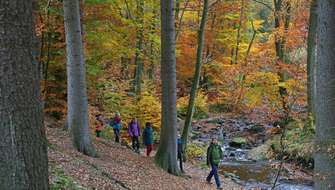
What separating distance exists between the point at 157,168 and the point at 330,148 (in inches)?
255

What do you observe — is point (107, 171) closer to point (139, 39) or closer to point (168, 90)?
point (168, 90)

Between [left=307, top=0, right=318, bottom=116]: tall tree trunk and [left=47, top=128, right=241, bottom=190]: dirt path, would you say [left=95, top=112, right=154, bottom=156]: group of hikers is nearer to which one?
[left=47, top=128, right=241, bottom=190]: dirt path

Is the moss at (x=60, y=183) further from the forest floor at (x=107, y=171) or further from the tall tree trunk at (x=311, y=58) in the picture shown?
the tall tree trunk at (x=311, y=58)

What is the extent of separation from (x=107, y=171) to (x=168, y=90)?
11.6 feet

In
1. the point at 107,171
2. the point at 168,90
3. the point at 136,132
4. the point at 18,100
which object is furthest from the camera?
the point at 136,132

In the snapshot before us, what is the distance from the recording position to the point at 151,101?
64.5ft

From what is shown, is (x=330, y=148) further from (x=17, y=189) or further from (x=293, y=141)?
(x=293, y=141)

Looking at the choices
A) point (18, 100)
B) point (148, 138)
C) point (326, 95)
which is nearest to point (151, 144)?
point (148, 138)

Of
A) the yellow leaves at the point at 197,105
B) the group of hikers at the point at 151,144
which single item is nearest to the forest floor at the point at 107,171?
the group of hikers at the point at 151,144

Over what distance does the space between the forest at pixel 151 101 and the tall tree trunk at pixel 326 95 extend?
2 cm

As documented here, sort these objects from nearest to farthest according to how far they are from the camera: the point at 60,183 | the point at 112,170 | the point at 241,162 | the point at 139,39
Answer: the point at 60,183 → the point at 112,170 → the point at 241,162 → the point at 139,39

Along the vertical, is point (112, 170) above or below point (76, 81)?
below

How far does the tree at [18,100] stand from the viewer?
3559mm

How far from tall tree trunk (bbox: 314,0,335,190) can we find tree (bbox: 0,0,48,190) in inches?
207
